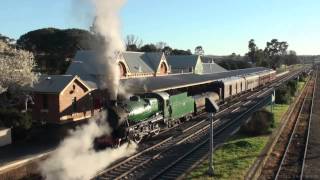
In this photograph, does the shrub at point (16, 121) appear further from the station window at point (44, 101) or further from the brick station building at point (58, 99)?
the station window at point (44, 101)

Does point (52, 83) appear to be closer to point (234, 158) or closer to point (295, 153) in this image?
point (234, 158)

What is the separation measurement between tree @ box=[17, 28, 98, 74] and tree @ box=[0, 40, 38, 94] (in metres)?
29.6

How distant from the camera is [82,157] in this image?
19.7 m

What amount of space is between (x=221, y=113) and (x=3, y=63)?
65.8 feet

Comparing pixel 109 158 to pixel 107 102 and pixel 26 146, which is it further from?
pixel 26 146

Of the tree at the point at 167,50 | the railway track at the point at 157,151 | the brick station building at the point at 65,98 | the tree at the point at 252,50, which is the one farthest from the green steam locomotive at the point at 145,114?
the tree at the point at 252,50

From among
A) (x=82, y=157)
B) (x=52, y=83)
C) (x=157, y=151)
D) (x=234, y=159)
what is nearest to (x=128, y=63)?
(x=52, y=83)

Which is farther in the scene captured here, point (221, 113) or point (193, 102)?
point (221, 113)

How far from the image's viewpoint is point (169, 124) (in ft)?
95.9

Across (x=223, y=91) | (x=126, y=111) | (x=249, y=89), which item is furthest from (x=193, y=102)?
(x=249, y=89)

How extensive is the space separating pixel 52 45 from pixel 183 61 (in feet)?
85.8

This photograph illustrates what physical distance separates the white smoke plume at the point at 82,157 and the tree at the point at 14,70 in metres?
9.83

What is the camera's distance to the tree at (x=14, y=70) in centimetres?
2928

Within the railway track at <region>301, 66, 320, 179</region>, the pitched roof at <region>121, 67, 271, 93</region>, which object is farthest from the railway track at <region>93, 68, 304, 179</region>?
the railway track at <region>301, 66, 320, 179</region>
